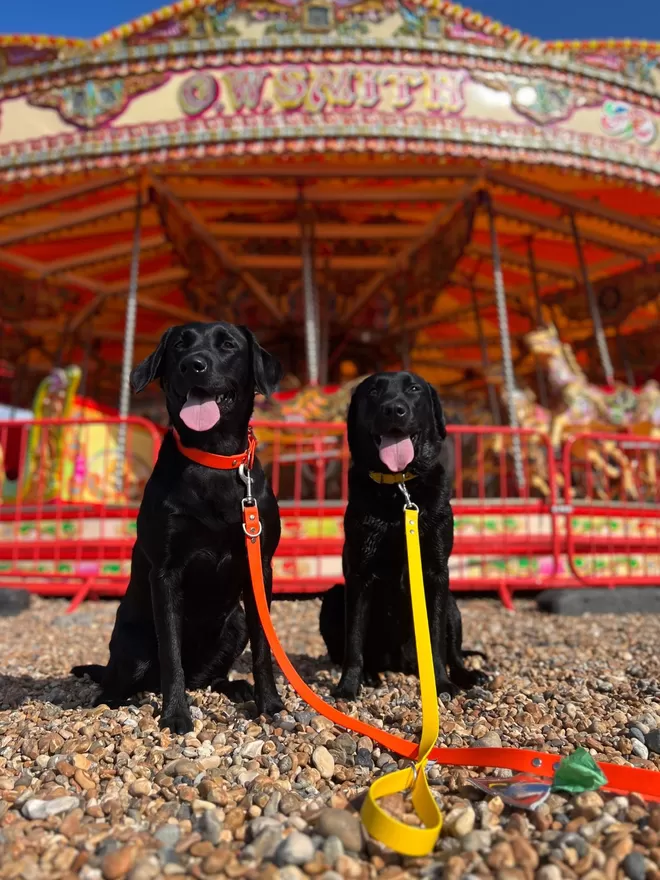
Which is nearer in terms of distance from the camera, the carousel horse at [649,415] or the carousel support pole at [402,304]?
the carousel horse at [649,415]

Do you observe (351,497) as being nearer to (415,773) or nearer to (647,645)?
(415,773)

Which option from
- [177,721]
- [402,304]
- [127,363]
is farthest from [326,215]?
[177,721]

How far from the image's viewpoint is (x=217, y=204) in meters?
9.81

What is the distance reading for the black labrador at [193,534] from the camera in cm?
213

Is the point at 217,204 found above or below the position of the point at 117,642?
above

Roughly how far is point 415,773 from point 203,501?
1.02 m

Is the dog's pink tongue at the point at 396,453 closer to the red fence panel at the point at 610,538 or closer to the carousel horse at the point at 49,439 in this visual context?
the red fence panel at the point at 610,538

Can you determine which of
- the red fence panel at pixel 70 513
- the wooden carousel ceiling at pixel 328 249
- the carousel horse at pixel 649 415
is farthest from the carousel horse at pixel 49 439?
the carousel horse at pixel 649 415

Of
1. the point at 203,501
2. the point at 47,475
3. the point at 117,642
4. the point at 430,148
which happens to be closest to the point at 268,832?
the point at 203,501

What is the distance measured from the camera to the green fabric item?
1513mm

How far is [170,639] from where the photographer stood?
83.4 inches

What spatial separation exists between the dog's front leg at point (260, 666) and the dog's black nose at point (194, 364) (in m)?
0.75

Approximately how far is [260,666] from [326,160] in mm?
7132

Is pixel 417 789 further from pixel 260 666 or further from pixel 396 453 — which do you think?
pixel 396 453
